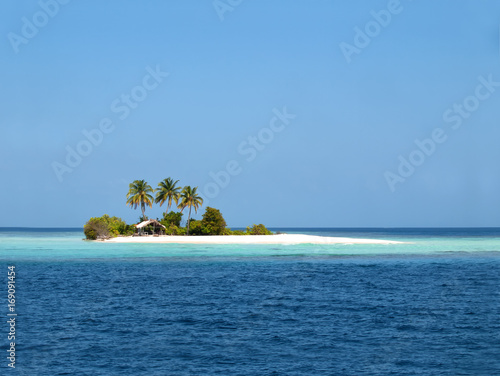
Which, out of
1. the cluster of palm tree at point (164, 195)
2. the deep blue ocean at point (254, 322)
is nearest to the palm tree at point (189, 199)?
the cluster of palm tree at point (164, 195)

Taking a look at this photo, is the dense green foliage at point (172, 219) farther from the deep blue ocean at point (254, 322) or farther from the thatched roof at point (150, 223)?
the deep blue ocean at point (254, 322)

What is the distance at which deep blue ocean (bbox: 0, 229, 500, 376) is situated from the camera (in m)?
17.8

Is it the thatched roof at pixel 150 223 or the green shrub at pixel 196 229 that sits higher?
the thatched roof at pixel 150 223

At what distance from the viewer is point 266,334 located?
21.8 meters

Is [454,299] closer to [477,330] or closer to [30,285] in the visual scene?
[477,330]

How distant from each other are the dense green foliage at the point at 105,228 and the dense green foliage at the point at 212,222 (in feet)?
45.7

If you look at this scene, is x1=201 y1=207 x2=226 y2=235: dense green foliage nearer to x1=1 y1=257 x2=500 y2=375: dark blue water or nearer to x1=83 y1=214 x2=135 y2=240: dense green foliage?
x1=83 y1=214 x2=135 y2=240: dense green foliage

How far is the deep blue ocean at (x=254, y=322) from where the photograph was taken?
17.8 m

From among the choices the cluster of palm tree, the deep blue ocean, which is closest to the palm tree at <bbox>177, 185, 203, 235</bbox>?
the cluster of palm tree

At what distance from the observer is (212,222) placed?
98.6 metres

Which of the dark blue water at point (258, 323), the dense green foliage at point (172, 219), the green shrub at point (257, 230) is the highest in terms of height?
the dense green foliage at point (172, 219)

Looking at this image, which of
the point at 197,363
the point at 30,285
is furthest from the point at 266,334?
the point at 30,285

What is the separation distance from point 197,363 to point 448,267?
3714 cm

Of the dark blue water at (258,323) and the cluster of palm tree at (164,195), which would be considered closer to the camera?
the dark blue water at (258,323)
